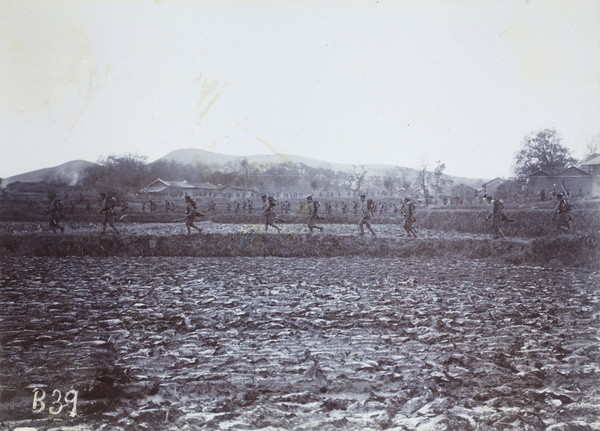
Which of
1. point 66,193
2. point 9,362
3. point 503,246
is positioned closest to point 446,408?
point 9,362

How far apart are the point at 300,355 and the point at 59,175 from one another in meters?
12.6

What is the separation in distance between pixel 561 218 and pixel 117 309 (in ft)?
Answer: 50.9

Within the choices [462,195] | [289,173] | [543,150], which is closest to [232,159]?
[289,173]

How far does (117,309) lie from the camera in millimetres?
7074

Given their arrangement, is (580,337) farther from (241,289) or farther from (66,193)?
(66,193)

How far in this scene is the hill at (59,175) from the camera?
9.82 m

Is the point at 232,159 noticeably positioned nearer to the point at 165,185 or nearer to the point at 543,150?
the point at 165,185

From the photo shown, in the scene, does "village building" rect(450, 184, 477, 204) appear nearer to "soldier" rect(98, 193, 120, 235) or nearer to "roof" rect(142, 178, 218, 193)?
"roof" rect(142, 178, 218, 193)

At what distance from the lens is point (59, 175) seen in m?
13.5

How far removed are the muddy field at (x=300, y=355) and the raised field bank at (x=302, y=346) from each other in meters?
0.02

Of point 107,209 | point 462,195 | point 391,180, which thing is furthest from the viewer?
point 462,195

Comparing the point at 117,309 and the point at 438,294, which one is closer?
the point at 117,309

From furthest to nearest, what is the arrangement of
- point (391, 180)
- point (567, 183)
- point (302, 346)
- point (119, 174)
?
point (391, 180)
point (567, 183)
point (119, 174)
point (302, 346)

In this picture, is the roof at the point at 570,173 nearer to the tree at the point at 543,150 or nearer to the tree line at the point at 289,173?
the tree line at the point at 289,173
